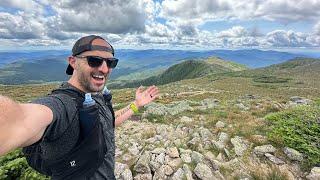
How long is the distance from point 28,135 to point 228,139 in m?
9.65

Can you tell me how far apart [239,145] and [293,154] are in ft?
5.67

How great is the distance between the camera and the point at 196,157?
10070 mm

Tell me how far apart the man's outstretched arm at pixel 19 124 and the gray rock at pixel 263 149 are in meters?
8.75

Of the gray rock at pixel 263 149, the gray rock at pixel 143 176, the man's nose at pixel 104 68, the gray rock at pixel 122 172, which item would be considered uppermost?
the man's nose at pixel 104 68

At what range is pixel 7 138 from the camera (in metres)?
2.26

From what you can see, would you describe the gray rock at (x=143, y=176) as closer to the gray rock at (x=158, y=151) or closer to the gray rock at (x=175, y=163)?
the gray rock at (x=175, y=163)

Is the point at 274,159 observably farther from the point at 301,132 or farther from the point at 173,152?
the point at 173,152

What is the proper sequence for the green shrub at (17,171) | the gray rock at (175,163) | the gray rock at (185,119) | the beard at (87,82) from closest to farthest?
the beard at (87,82) < the green shrub at (17,171) < the gray rock at (175,163) < the gray rock at (185,119)

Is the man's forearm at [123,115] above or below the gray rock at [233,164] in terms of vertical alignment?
above

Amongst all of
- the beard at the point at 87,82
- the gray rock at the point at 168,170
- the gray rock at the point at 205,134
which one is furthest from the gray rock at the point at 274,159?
the beard at the point at 87,82

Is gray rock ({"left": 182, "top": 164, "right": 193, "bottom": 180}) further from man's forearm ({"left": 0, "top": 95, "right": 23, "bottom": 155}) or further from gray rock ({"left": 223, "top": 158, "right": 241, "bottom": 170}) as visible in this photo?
man's forearm ({"left": 0, "top": 95, "right": 23, "bottom": 155})

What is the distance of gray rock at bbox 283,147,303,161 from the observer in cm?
976

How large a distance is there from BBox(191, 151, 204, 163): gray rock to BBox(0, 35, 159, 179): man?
5.74 meters

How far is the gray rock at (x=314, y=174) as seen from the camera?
880cm
